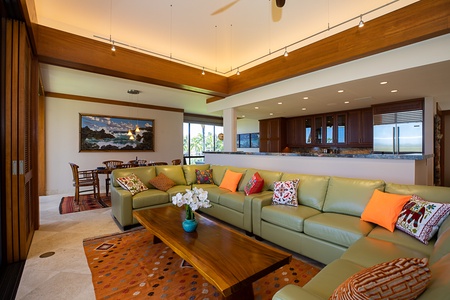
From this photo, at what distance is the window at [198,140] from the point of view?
9172 millimetres

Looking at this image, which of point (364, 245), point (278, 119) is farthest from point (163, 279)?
point (278, 119)

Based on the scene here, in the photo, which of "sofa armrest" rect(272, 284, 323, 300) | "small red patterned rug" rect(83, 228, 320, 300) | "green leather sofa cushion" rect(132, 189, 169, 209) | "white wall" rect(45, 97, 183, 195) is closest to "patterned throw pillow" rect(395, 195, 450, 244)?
"small red patterned rug" rect(83, 228, 320, 300)

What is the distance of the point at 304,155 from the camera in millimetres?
4113

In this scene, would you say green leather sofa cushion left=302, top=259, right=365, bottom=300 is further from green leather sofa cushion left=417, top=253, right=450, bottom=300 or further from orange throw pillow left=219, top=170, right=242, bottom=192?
orange throw pillow left=219, top=170, right=242, bottom=192

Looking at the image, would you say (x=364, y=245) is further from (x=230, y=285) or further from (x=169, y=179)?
(x=169, y=179)

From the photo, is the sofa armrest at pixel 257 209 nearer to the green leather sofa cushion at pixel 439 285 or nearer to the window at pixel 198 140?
the green leather sofa cushion at pixel 439 285

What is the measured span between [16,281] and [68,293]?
656 mm

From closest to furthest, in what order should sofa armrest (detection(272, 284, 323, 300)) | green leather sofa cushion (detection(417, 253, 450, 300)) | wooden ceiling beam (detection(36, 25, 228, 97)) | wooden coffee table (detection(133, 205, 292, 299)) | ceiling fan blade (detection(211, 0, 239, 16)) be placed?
green leather sofa cushion (detection(417, 253, 450, 300)) < sofa armrest (detection(272, 284, 323, 300)) < wooden coffee table (detection(133, 205, 292, 299)) < ceiling fan blade (detection(211, 0, 239, 16)) < wooden ceiling beam (detection(36, 25, 228, 97))

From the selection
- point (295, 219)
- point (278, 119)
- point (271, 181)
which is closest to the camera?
point (295, 219)

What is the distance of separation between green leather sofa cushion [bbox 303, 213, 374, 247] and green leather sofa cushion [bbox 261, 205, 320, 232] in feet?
0.29

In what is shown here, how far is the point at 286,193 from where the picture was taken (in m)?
3.11

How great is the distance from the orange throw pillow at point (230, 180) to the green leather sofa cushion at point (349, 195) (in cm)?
162

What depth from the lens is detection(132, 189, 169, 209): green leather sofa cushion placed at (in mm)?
3590

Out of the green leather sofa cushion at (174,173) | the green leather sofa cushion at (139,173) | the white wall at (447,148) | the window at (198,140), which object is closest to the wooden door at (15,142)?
the green leather sofa cushion at (139,173)
